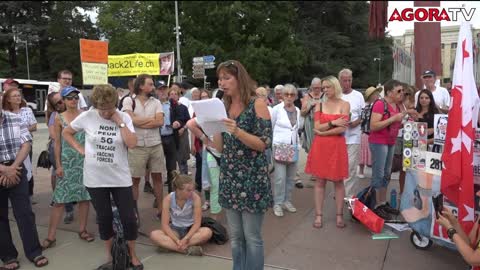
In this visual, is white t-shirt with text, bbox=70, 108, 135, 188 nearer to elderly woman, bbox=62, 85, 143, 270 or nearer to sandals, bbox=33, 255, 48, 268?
elderly woman, bbox=62, 85, 143, 270

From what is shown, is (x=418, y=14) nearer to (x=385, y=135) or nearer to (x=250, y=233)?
(x=250, y=233)

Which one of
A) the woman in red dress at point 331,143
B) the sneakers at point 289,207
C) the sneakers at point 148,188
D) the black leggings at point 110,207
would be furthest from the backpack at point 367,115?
the sneakers at point 148,188

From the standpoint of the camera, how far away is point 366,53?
130 feet

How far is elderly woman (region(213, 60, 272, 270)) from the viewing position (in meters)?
2.83

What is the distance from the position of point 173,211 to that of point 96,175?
1.01 meters

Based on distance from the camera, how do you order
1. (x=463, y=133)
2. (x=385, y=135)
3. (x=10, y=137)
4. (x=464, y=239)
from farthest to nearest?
(x=385, y=135), (x=10, y=137), (x=463, y=133), (x=464, y=239)

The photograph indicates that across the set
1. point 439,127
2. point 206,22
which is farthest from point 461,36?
point 206,22

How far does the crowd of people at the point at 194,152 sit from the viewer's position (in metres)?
2.92

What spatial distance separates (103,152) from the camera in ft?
11.6

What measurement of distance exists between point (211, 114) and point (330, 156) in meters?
2.35

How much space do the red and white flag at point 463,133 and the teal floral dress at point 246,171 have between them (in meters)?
1.41

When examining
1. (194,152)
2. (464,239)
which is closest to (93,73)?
(194,152)

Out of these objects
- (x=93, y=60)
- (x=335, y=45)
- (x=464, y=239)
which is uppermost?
(x=335, y=45)

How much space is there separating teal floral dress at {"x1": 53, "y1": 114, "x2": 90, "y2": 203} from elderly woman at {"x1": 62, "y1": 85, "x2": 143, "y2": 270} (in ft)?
2.84
